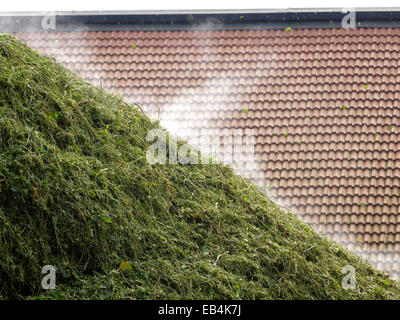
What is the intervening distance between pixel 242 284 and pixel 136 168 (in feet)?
4.10

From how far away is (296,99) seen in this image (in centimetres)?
785

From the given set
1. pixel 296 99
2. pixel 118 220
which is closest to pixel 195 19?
pixel 296 99

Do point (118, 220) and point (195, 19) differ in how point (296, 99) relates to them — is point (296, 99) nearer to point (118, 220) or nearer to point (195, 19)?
point (195, 19)

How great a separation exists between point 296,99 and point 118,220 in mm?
4987

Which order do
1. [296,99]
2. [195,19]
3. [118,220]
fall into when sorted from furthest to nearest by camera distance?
[195,19]
[296,99]
[118,220]

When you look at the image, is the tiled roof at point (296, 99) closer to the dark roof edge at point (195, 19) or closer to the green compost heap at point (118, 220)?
the dark roof edge at point (195, 19)

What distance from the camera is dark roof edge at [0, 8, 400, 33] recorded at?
8555 millimetres

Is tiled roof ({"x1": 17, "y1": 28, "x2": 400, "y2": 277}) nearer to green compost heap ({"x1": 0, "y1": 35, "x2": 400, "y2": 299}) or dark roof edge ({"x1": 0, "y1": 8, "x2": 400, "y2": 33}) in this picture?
dark roof edge ({"x1": 0, "y1": 8, "x2": 400, "y2": 33})

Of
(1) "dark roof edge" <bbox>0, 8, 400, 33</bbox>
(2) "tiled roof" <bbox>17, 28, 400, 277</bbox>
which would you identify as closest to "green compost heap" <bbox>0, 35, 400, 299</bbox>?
(2) "tiled roof" <bbox>17, 28, 400, 277</bbox>

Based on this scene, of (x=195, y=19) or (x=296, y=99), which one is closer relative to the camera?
(x=296, y=99)

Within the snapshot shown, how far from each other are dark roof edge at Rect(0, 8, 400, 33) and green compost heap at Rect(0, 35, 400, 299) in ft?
14.5
